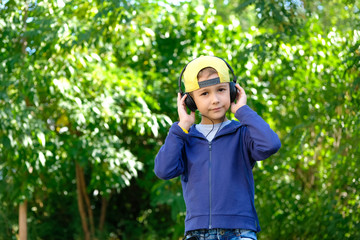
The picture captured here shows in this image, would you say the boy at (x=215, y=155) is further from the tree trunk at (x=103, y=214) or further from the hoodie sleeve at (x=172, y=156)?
the tree trunk at (x=103, y=214)

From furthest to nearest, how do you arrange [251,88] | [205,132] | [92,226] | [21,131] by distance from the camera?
[92,226] < [251,88] < [21,131] < [205,132]

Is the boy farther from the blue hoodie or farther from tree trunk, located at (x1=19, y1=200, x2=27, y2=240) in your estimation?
tree trunk, located at (x1=19, y1=200, x2=27, y2=240)

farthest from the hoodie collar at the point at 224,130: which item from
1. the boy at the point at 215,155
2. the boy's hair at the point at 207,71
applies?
the boy's hair at the point at 207,71

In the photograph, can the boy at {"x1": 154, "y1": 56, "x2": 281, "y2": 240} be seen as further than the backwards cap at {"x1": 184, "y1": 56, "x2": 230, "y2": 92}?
No

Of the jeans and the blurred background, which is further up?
the blurred background

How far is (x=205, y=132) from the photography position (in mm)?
2293

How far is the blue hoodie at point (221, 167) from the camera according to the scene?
2104 millimetres

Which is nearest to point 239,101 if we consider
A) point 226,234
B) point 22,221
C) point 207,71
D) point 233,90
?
point 233,90

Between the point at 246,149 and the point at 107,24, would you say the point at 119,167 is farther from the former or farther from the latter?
the point at 246,149

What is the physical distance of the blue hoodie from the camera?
2.10m

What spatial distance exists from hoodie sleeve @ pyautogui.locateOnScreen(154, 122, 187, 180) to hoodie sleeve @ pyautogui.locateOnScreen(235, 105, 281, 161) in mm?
257

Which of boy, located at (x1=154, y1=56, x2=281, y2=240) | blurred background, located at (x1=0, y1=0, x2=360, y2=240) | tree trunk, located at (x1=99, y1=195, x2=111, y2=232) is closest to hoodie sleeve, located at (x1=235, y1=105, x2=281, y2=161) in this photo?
boy, located at (x1=154, y1=56, x2=281, y2=240)

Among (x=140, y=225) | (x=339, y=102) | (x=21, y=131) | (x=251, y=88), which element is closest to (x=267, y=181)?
(x=251, y=88)

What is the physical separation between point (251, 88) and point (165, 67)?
1078 millimetres
